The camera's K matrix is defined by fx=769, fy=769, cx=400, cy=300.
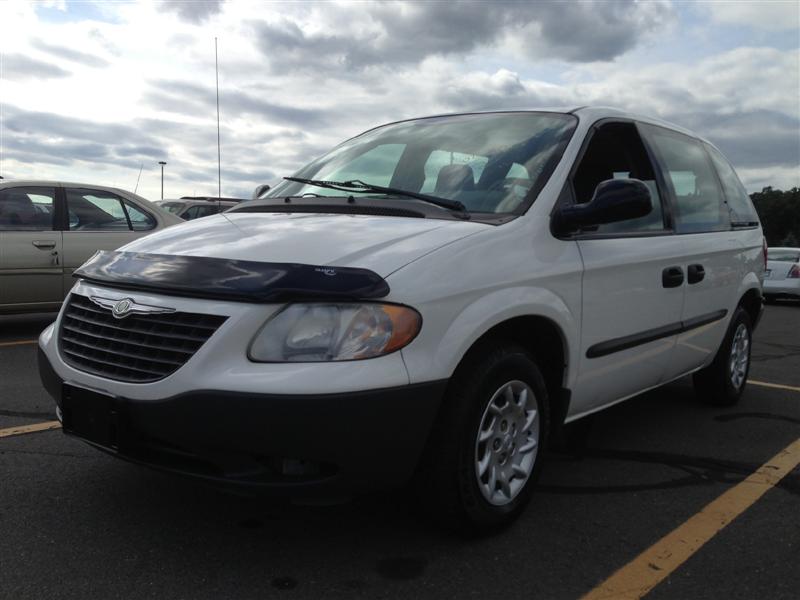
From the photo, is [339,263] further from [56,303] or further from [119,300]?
Result: [56,303]

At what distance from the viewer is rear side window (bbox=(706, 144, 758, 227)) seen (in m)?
4.98

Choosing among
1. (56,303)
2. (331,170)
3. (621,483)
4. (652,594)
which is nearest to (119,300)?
(331,170)

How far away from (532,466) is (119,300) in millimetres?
1645

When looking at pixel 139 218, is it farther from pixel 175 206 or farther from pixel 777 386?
pixel 175 206

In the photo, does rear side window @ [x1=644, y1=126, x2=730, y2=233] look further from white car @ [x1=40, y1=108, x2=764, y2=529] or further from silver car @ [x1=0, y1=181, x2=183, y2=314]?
silver car @ [x1=0, y1=181, x2=183, y2=314]

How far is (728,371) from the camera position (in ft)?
16.2

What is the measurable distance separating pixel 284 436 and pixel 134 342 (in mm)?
637

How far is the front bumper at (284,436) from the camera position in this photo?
2268 mm

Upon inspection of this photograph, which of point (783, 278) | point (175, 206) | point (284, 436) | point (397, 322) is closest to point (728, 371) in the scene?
point (397, 322)

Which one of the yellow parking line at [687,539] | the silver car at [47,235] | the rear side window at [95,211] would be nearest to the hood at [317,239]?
the yellow parking line at [687,539]

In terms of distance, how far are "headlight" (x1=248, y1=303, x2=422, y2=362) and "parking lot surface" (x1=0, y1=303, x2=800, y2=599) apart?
75 centimetres

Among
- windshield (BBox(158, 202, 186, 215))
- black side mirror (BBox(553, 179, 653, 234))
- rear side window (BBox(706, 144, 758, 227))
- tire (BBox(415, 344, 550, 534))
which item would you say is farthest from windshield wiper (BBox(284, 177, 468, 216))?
windshield (BBox(158, 202, 186, 215))

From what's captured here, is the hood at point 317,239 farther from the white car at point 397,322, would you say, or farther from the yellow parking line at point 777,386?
the yellow parking line at point 777,386

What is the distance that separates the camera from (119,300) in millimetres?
2623
